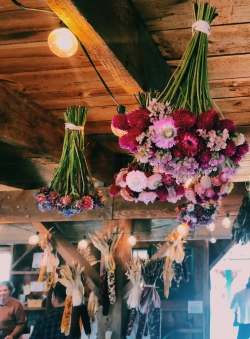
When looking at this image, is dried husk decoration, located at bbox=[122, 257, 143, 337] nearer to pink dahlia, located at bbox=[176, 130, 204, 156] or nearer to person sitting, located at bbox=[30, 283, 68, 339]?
person sitting, located at bbox=[30, 283, 68, 339]

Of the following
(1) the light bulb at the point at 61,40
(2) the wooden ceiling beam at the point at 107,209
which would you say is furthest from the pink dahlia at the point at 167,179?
(2) the wooden ceiling beam at the point at 107,209

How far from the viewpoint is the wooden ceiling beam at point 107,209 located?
4.47m

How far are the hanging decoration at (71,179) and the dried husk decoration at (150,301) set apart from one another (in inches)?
92.4

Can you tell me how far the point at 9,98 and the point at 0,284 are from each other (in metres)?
3.51

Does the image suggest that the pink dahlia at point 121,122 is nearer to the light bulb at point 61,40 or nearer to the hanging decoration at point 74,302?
the light bulb at point 61,40

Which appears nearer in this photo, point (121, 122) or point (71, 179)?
point (121, 122)

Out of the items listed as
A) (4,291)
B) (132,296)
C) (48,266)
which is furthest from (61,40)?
(4,291)

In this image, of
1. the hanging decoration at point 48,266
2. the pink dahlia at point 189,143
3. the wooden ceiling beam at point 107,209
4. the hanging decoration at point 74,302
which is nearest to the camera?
the pink dahlia at point 189,143

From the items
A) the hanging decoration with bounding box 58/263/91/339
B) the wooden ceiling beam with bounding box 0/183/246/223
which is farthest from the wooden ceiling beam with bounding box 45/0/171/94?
the hanging decoration with bounding box 58/263/91/339

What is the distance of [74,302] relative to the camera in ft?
15.2

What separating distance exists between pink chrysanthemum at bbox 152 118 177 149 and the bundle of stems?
0.61 ft

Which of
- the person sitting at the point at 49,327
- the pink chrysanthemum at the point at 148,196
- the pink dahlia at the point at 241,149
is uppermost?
the pink dahlia at the point at 241,149

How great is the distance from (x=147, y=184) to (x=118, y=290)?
3118mm

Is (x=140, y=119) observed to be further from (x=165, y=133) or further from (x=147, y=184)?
(x=147, y=184)
